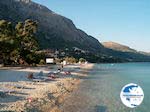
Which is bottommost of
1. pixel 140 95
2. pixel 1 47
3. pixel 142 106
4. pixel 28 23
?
pixel 142 106

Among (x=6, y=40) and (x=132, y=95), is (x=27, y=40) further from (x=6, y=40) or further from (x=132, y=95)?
(x=132, y=95)

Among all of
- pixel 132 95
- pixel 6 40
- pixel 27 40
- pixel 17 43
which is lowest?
pixel 132 95

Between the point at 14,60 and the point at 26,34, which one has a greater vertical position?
the point at 26,34

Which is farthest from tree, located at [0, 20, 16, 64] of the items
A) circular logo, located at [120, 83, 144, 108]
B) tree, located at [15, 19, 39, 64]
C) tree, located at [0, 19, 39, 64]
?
circular logo, located at [120, 83, 144, 108]

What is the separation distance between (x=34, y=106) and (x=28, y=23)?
273 ft

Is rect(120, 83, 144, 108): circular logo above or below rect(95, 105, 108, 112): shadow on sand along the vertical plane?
above

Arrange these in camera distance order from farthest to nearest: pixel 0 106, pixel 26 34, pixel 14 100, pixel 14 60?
pixel 26 34
pixel 14 60
pixel 14 100
pixel 0 106

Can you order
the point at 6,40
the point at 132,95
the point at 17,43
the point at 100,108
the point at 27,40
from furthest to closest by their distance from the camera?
the point at 27,40
the point at 17,43
the point at 6,40
the point at 100,108
the point at 132,95

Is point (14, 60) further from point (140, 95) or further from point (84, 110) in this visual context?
point (140, 95)

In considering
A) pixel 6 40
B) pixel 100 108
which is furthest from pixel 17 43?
pixel 100 108

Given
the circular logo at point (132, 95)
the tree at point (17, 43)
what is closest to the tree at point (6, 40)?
the tree at point (17, 43)

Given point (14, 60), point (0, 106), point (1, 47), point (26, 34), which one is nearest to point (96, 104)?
point (0, 106)

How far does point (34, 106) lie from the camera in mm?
24469

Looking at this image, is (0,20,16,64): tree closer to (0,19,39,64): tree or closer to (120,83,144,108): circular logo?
(0,19,39,64): tree
